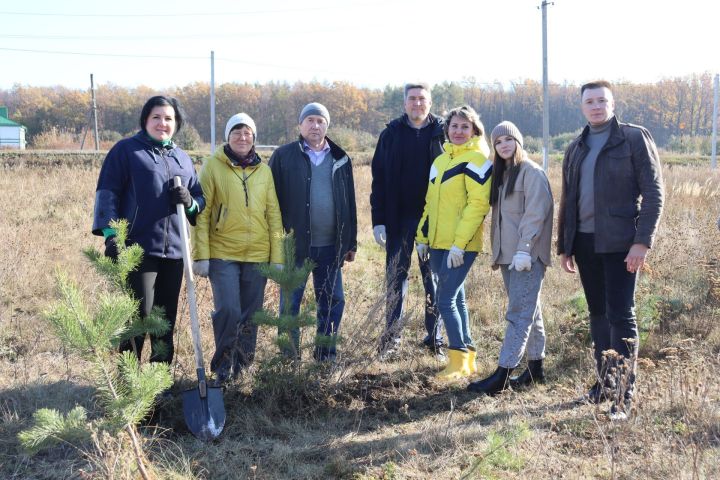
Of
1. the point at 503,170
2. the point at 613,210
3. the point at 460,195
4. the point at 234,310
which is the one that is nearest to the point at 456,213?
the point at 460,195

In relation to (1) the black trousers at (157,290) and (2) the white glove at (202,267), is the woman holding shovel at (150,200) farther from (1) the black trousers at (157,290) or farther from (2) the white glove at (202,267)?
(2) the white glove at (202,267)

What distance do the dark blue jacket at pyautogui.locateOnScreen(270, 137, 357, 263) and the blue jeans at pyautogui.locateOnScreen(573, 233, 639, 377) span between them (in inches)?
66.8

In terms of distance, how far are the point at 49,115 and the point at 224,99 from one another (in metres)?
15.3

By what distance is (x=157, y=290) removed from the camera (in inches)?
153

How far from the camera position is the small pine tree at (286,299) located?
3.90 m

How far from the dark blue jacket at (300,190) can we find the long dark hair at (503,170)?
3.58 ft

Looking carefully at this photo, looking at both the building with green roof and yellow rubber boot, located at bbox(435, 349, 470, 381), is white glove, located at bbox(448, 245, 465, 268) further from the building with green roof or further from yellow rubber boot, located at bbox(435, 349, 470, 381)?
the building with green roof

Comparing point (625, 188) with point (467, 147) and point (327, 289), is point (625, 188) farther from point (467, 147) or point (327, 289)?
point (327, 289)

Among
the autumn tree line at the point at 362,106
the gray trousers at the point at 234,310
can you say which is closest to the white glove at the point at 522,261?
the gray trousers at the point at 234,310

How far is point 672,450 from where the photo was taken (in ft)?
10.9

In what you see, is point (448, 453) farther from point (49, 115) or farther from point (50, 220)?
point (49, 115)

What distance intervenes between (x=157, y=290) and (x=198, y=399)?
745 millimetres

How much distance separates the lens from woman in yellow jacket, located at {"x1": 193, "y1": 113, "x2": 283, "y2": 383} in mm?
4133

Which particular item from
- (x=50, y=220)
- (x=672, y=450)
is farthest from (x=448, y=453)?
(x=50, y=220)
